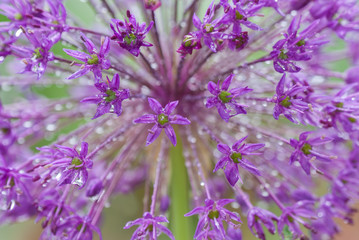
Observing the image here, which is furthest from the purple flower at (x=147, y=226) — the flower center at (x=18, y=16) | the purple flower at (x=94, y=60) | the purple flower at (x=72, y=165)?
the flower center at (x=18, y=16)

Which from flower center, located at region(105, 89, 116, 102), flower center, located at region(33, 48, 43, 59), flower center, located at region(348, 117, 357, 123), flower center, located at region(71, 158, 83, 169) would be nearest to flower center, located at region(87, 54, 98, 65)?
flower center, located at region(105, 89, 116, 102)

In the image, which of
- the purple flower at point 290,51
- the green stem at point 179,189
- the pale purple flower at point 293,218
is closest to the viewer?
the purple flower at point 290,51

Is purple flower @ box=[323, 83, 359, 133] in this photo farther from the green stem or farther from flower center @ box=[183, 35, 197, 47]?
the green stem

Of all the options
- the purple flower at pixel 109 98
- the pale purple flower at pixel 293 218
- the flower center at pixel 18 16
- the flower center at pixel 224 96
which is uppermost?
the flower center at pixel 18 16

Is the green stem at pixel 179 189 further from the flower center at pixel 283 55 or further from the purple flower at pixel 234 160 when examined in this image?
the flower center at pixel 283 55

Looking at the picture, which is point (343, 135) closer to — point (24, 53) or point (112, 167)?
point (112, 167)

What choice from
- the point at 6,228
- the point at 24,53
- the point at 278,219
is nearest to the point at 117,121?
the point at 24,53

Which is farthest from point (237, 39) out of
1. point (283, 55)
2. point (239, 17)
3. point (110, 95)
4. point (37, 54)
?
point (37, 54)

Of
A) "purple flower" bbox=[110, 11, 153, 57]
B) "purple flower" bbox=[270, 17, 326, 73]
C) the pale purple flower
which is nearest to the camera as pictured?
"purple flower" bbox=[110, 11, 153, 57]

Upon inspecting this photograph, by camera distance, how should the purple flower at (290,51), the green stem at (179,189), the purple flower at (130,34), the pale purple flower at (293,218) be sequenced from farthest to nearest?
the green stem at (179,189), the pale purple flower at (293,218), the purple flower at (290,51), the purple flower at (130,34)
